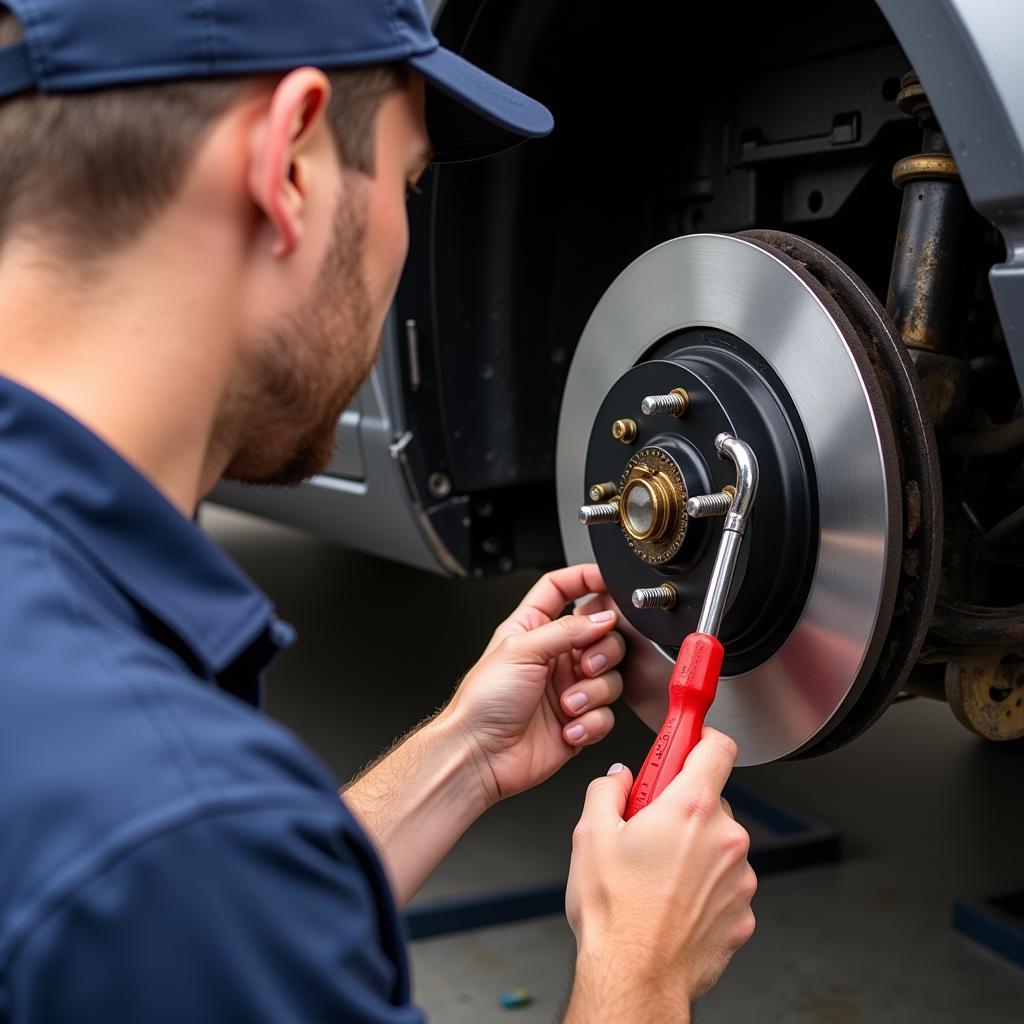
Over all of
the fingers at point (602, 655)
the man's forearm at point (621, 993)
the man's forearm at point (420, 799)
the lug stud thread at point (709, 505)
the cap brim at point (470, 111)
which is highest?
the cap brim at point (470, 111)

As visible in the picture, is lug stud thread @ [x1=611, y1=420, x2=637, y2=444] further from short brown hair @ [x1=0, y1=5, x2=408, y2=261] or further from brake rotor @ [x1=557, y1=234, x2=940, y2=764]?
short brown hair @ [x1=0, y1=5, x2=408, y2=261]

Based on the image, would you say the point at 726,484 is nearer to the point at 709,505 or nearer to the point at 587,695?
the point at 709,505

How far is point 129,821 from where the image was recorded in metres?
0.41

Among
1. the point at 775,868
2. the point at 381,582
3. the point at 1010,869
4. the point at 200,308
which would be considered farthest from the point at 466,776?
the point at 381,582

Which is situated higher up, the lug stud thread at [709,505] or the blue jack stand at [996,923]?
the lug stud thread at [709,505]

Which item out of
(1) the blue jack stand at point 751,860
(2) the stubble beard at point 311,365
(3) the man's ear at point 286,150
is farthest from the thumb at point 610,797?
(1) the blue jack stand at point 751,860

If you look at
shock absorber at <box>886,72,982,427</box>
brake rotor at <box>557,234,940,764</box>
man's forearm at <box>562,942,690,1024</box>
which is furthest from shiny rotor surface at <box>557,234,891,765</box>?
man's forearm at <box>562,942,690,1024</box>

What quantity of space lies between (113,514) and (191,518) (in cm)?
9

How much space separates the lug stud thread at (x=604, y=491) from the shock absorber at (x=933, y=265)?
24 centimetres

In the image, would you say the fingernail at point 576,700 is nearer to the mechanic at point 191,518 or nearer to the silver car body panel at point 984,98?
the mechanic at point 191,518

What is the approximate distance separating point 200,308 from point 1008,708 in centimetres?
71

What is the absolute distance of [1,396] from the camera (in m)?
0.51

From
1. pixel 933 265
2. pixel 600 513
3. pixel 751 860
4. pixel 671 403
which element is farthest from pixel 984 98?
pixel 751 860

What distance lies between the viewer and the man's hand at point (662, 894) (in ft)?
2.16
